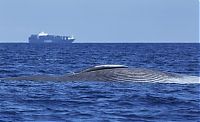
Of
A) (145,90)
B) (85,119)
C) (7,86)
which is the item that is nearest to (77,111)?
(85,119)

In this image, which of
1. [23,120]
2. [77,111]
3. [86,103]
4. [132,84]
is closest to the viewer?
[23,120]

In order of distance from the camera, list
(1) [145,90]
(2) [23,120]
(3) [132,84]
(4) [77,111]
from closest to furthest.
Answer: (2) [23,120] < (4) [77,111] < (1) [145,90] < (3) [132,84]

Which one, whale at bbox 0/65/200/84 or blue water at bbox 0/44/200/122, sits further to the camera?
whale at bbox 0/65/200/84

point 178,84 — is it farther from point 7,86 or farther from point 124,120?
point 124,120

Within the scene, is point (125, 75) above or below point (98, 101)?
above

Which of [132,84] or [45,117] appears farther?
[132,84]

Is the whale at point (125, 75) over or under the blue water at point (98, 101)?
over

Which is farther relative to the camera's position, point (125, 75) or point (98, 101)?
point (125, 75)

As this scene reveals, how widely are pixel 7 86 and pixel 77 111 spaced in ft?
23.1

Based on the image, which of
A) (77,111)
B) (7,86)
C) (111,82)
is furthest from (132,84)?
(77,111)

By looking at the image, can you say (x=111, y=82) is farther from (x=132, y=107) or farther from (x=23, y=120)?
(x=23, y=120)

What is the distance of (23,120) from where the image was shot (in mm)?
15961

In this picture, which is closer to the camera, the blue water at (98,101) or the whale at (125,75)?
the blue water at (98,101)

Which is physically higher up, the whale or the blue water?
the whale
